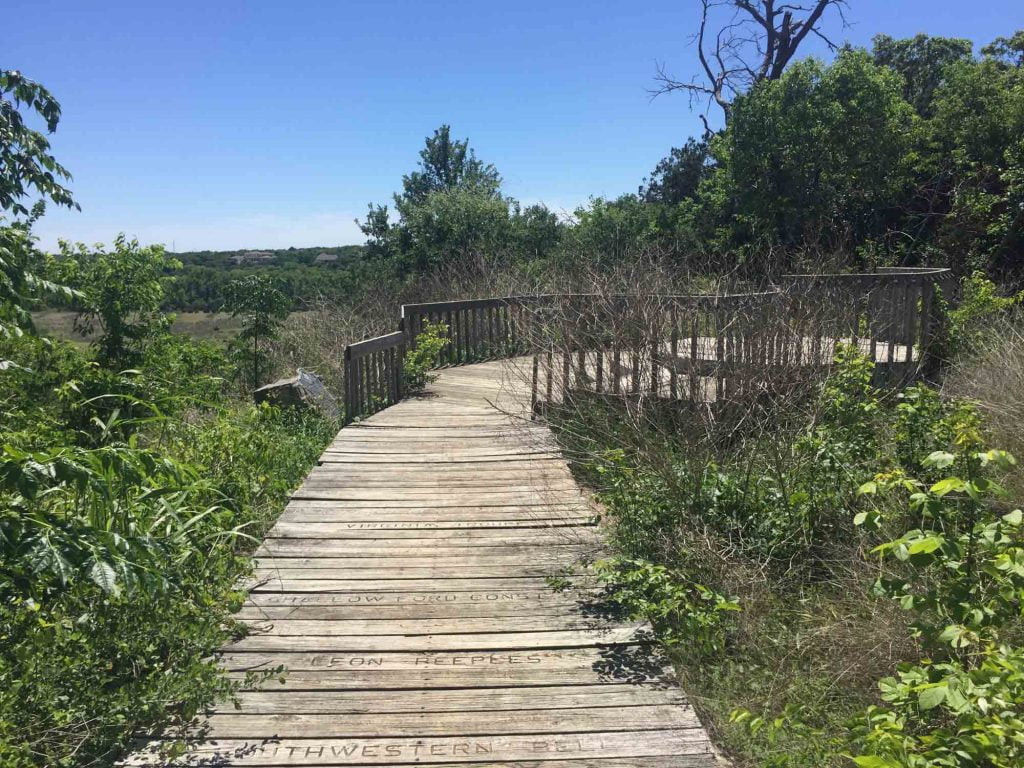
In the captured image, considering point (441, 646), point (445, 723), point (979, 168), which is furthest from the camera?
point (979, 168)

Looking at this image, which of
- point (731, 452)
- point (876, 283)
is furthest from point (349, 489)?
point (876, 283)

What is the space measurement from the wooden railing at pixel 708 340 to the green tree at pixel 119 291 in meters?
2.27

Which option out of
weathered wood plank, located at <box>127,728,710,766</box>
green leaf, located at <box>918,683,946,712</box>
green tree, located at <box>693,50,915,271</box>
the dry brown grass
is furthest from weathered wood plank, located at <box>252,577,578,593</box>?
green tree, located at <box>693,50,915,271</box>

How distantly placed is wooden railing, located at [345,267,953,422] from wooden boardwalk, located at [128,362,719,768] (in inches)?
50.1

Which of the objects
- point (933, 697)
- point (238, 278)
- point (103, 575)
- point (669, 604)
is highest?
point (238, 278)

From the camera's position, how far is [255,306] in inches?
453

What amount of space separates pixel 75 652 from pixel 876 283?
801cm

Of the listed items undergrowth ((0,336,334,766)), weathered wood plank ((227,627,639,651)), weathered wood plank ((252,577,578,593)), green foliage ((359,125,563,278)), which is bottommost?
weathered wood plank ((227,627,639,651))

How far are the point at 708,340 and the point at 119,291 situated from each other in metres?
6.17

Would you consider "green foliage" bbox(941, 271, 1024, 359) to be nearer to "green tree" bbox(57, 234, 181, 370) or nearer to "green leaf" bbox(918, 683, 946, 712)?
"green leaf" bbox(918, 683, 946, 712)

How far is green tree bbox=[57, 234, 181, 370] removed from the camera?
8.35 metres

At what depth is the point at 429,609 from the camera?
4176 mm

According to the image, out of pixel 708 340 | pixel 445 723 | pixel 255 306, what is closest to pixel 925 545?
pixel 445 723

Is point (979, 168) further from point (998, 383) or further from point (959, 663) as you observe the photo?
point (959, 663)
